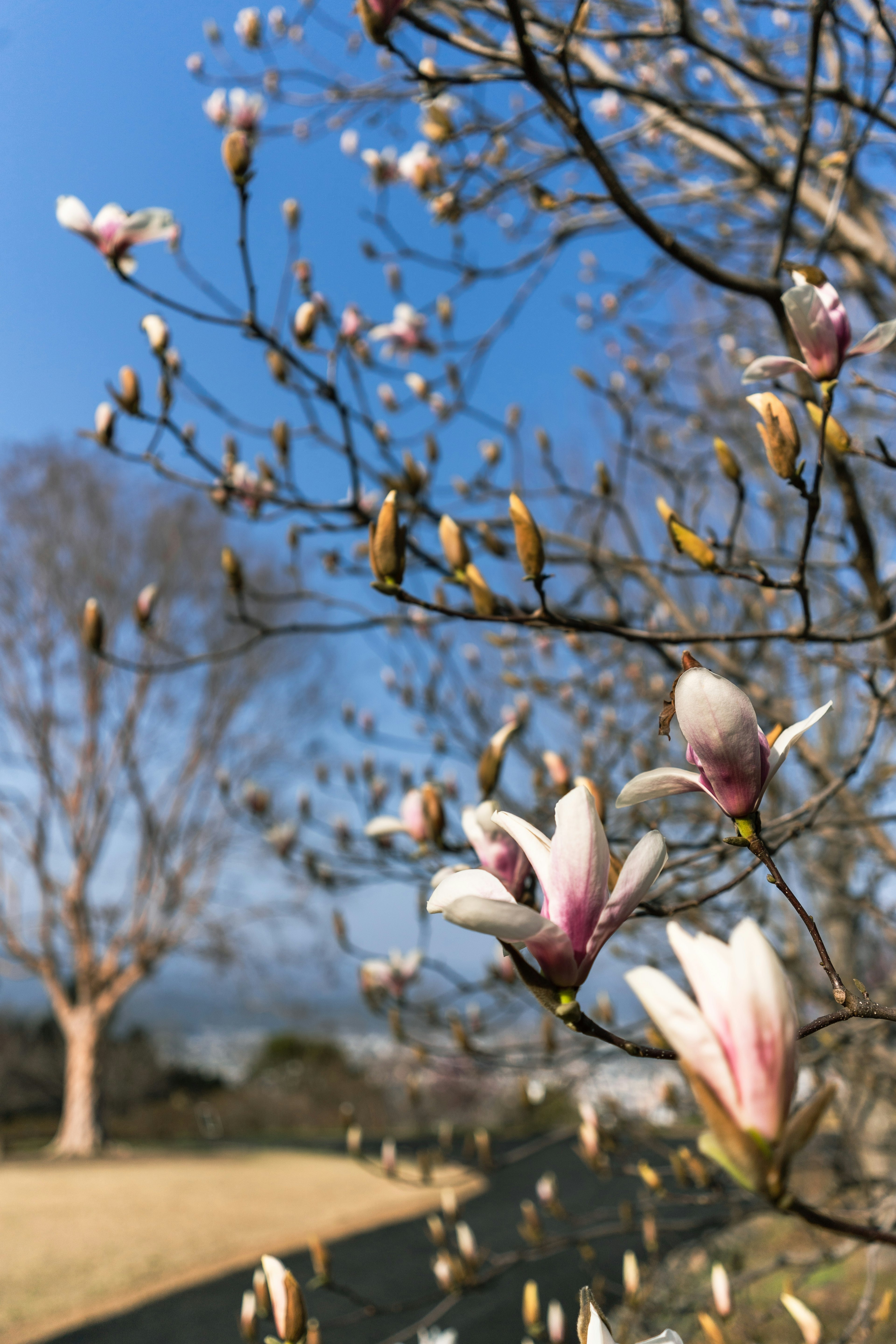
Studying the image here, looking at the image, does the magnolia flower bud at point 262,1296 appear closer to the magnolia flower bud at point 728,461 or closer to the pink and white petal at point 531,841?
the pink and white petal at point 531,841

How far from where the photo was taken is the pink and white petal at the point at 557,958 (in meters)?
0.57

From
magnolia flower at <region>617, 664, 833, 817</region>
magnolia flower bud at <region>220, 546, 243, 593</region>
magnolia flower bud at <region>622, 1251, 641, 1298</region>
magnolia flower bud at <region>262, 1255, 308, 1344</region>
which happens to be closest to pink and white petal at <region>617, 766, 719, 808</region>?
magnolia flower at <region>617, 664, 833, 817</region>

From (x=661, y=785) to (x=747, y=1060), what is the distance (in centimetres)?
28

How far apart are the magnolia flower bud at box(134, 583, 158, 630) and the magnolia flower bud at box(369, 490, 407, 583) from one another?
0.89m

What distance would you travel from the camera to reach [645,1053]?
64 cm

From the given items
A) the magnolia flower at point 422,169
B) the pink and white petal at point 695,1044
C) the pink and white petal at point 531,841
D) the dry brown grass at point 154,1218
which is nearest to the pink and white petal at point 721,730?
the pink and white petal at point 531,841

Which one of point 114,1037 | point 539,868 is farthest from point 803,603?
point 114,1037

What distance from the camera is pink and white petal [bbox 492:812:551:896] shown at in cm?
62

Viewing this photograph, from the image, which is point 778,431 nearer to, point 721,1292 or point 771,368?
point 771,368

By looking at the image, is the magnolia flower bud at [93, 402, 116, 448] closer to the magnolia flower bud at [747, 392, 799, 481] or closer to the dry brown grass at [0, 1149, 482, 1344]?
the magnolia flower bud at [747, 392, 799, 481]

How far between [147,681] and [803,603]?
33.8 feet

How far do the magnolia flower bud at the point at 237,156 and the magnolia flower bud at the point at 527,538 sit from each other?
2.73 feet

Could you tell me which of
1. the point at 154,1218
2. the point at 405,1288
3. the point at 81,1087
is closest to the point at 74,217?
the point at 405,1288

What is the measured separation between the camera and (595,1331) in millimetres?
621
